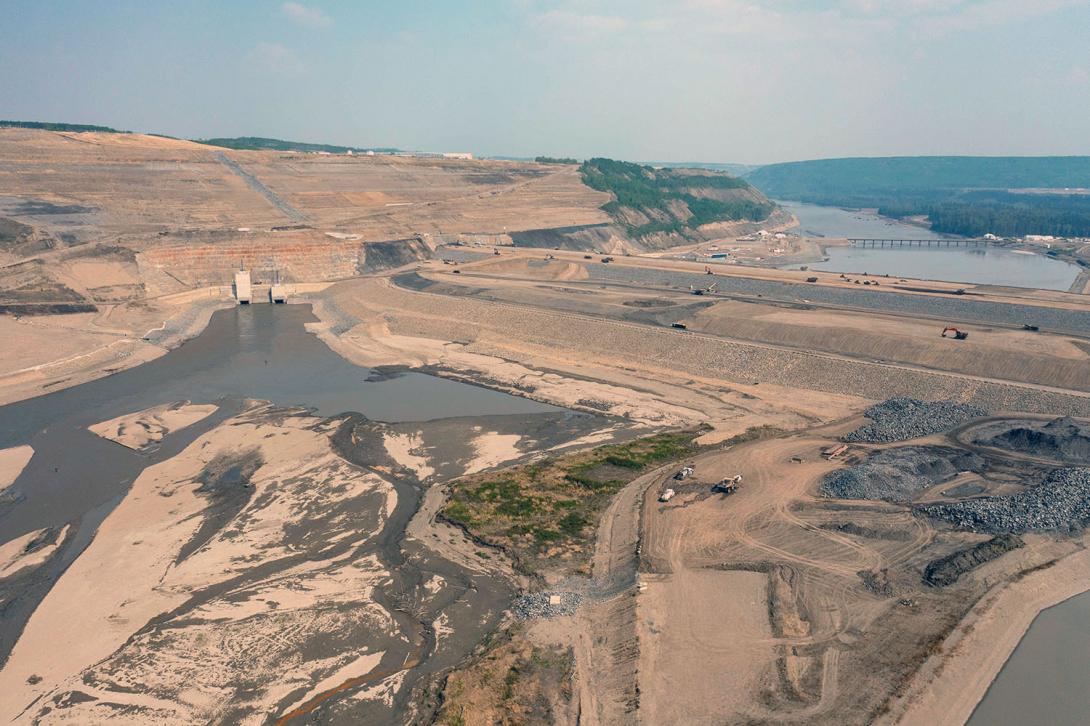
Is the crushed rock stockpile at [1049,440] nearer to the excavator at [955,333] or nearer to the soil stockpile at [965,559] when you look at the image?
the soil stockpile at [965,559]

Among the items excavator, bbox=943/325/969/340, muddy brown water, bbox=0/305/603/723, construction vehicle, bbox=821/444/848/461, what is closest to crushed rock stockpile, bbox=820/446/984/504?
construction vehicle, bbox=821/444/848/461

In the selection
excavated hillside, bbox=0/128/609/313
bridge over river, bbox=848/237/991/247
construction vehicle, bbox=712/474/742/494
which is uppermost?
excavated hillside, bbox=0/128/609/313

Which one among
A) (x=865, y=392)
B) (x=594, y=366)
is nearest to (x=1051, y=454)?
(x=865, y=392)

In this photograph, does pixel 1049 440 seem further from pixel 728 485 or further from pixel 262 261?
pixel 262 261

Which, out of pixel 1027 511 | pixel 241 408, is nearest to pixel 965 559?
pixel 1027 511

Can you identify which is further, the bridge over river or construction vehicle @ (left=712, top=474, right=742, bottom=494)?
the bridge over river

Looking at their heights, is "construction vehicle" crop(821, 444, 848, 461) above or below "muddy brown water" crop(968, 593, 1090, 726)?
above

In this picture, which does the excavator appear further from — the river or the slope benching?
the slope benching
